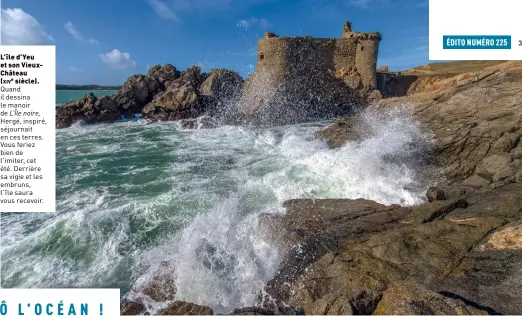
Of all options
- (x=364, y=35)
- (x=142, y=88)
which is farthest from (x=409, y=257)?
(x=142, y=88)

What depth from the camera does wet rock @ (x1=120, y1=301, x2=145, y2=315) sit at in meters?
4.87

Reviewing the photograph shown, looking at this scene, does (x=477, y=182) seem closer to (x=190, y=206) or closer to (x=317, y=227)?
(x=317, y=227)

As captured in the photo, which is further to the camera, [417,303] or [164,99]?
[164,99]

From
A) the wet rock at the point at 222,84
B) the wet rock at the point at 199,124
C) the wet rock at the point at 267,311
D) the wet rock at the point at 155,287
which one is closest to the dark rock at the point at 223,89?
the wet rock at the point at 222,84

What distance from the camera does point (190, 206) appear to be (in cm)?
945

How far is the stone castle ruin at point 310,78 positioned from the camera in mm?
25531

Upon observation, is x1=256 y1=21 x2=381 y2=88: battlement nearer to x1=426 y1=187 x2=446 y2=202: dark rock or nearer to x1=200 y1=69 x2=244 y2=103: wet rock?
x1=200 y1=69 x2=244 y2=103: wet rock

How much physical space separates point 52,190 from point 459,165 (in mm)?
10553

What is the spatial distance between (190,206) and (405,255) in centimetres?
616

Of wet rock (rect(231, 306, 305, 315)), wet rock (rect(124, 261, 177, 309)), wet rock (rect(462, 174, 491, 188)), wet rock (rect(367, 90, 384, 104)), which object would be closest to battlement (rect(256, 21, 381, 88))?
wet rock (rect(367, 90, 384, 104))

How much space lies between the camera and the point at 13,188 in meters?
4.48

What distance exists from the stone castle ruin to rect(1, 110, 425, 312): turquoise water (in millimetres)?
9053

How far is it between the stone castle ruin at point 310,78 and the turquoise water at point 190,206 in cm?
905

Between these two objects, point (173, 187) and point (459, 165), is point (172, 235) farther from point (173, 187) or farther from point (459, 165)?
point (459, 165)
